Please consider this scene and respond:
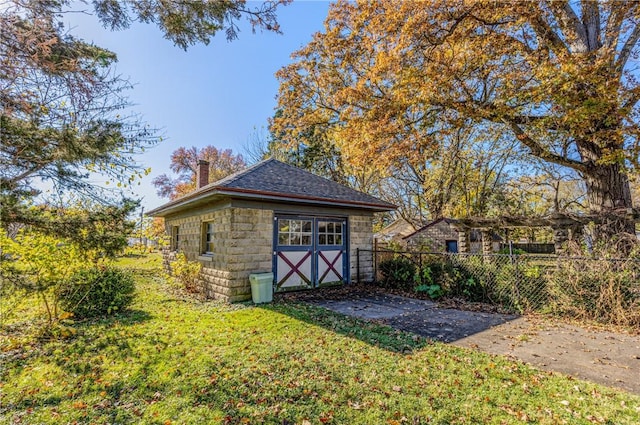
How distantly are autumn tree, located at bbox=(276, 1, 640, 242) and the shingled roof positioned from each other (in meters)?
2.23

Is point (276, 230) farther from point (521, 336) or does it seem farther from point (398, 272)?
point (521, 336)

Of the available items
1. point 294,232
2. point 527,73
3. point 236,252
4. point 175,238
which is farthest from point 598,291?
point 175,238

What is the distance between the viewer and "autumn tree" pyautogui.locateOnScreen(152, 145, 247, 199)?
2747cm

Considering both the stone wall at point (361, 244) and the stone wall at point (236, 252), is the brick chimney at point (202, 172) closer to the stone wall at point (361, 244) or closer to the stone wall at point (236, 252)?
the stone wall at point (236, 252)

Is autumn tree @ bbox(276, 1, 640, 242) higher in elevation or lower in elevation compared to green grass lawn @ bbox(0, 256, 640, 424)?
higher

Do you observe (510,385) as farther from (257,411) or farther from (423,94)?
(423,94)

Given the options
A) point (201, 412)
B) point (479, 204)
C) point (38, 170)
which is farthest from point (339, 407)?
point (479, 204)

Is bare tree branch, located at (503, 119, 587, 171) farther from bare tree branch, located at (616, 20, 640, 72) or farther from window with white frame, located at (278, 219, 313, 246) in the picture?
window with white frame, located at (278, 219, 313, 246)

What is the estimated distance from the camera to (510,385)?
10.5 ft

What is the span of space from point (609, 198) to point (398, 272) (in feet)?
18.7

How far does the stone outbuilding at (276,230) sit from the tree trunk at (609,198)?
5.39 metres

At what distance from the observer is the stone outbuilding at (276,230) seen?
732 cm

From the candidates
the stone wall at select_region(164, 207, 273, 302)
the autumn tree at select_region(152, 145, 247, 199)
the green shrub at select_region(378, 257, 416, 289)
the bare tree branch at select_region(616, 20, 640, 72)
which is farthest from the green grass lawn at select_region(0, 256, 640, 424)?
the autumn tree at select_region(152, 145, 247, 199)

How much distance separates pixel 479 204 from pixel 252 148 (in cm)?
1565
